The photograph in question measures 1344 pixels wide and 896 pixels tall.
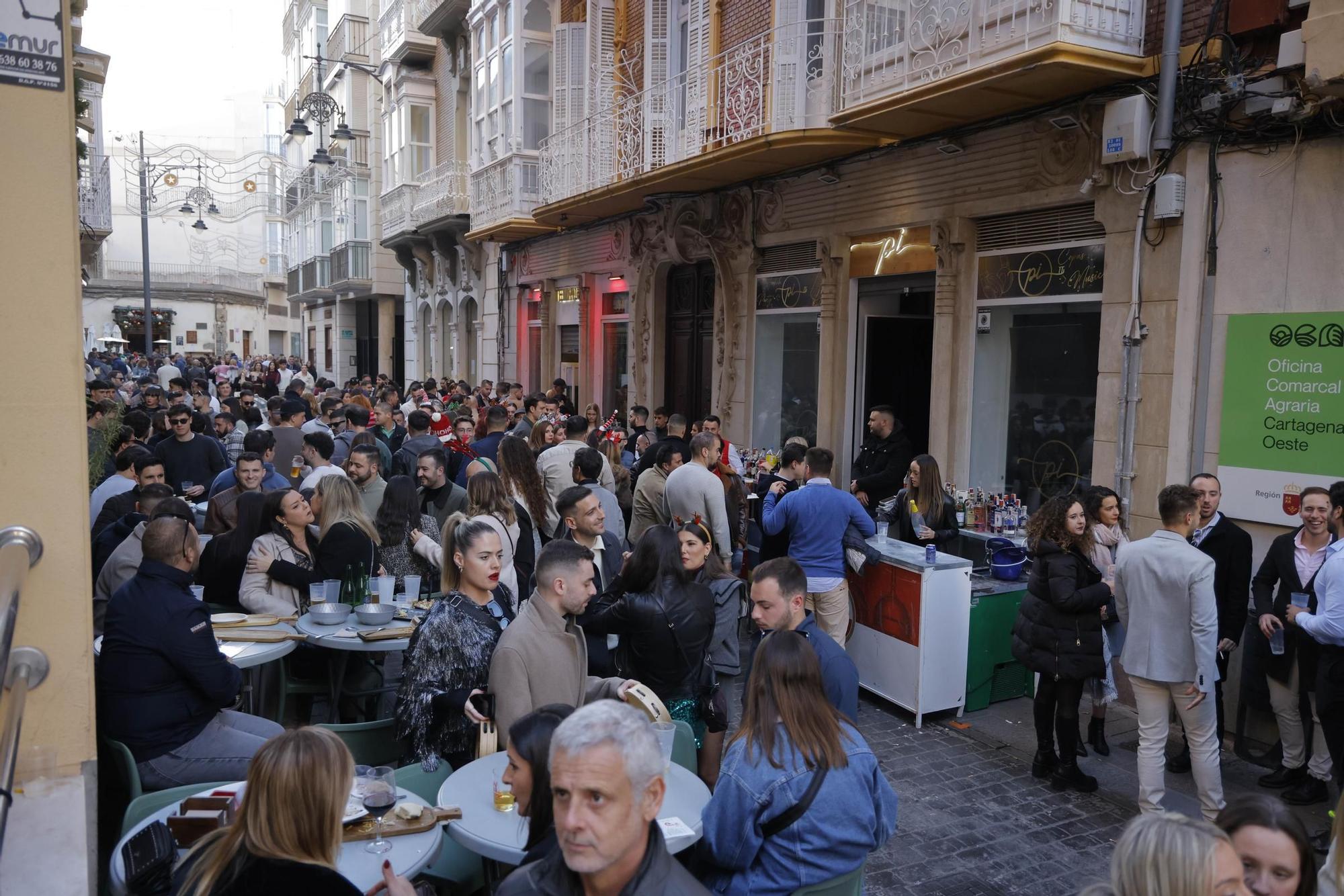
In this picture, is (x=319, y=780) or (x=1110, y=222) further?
(x=1110, y=222)

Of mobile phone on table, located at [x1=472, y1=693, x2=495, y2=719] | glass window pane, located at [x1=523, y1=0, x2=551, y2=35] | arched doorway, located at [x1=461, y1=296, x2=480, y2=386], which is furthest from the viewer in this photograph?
arched doorway, located at [x1=461, y1=296, x2=480, y2=386]

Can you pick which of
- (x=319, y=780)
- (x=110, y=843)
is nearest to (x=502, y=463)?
(x=110, y=843)

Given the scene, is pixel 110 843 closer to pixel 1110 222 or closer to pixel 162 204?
pixel 1110 222

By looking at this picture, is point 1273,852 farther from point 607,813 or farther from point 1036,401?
point 1036,401

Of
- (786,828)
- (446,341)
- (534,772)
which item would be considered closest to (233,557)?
(534,772)

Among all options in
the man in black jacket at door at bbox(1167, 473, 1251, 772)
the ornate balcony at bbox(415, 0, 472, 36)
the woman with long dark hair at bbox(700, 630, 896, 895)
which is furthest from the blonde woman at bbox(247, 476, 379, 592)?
the ornate balcony at bbox(415, 0, 472, 36)

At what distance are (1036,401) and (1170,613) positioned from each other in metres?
4.39

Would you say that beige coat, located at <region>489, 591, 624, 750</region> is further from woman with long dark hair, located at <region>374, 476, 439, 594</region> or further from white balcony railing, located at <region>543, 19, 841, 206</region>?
white balcony railing, located at <region>543, 19, 841, 206</region>

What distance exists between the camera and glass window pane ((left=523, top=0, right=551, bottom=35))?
18.2 meters

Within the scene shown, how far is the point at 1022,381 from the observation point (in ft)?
31.4

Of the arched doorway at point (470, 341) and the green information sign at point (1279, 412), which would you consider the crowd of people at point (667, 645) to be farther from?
the arched doorway at point (470, 341)

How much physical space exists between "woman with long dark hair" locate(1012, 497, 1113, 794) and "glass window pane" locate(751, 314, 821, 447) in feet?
20.7

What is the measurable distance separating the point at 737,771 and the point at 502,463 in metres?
4.57

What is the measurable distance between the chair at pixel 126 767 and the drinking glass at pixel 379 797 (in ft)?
3.78
